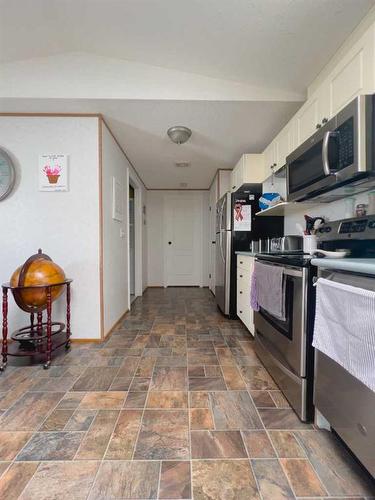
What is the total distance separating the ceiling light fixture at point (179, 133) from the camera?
2.75m

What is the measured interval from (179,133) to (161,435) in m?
2.67

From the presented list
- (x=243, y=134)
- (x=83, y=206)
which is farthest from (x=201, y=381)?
(x=243, y=134)

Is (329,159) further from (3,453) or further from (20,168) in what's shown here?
(20,168)

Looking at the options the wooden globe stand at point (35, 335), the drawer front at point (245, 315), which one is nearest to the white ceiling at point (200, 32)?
the wooden globe stand at point (35, 335)

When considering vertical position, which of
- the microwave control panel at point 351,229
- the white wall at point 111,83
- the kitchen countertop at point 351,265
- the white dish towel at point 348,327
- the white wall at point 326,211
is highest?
the white wall at point 111,83

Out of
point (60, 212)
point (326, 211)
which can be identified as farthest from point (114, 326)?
point (326, 211)

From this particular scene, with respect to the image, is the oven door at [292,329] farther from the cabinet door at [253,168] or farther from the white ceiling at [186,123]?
the cabinet door at [253,168]

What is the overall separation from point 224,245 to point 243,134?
4.46ft

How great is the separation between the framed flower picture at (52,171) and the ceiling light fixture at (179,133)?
112 centimetres

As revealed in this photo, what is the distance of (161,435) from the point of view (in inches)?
49.6

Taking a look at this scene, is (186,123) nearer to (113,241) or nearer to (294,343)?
(113,241)

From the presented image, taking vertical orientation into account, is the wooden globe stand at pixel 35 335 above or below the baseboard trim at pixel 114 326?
above

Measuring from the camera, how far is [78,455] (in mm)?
1139

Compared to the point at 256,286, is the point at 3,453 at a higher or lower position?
lower
